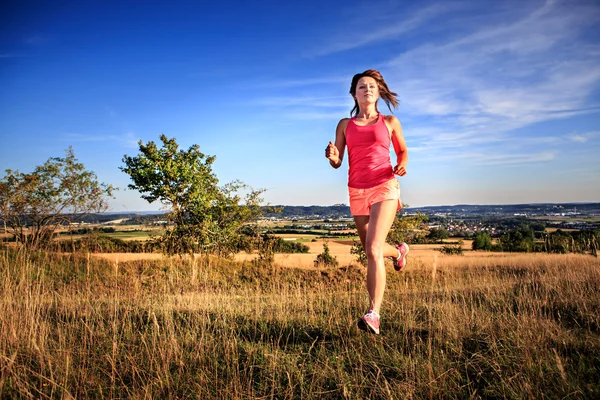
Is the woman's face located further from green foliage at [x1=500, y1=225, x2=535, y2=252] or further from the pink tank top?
green foliage at [x1=500, y1=225, x2=535, y2=252]

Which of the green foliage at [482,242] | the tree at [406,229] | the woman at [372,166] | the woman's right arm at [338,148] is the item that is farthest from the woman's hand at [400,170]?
the green foliage at [482,242]

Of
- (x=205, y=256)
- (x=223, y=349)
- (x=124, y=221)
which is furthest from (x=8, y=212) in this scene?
(x=223, y=349)

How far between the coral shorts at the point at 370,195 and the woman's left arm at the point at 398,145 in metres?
0.12

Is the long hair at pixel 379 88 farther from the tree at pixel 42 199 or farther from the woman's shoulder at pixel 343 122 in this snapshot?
the tree at pixel 42 199

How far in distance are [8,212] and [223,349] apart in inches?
579

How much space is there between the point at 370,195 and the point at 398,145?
69 cm

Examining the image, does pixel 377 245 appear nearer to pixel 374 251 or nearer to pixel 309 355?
pixel 374 251

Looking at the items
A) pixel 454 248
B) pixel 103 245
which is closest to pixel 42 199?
pixel 103 245

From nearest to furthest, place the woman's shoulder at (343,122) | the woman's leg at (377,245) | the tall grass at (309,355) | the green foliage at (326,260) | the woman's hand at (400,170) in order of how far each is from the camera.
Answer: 1. the tall grass at (309,355)
2. the woman's leg at (377,245)
3. the woman's hand at (400,170)
4. the woman's shoulder at (343,122)
5. the green foliage at (326,260)

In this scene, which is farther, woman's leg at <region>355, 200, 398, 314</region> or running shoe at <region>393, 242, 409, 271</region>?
running shoe at <region>393, 242, 409, 271</region>

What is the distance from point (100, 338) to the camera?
369 cm

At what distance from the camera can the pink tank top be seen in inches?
148


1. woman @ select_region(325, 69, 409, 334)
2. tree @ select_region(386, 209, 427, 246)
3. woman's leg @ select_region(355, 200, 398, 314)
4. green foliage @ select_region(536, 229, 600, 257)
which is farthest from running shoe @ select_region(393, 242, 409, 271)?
tree @ select_region(386, 209, 427, 246)

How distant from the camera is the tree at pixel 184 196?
14266mm
